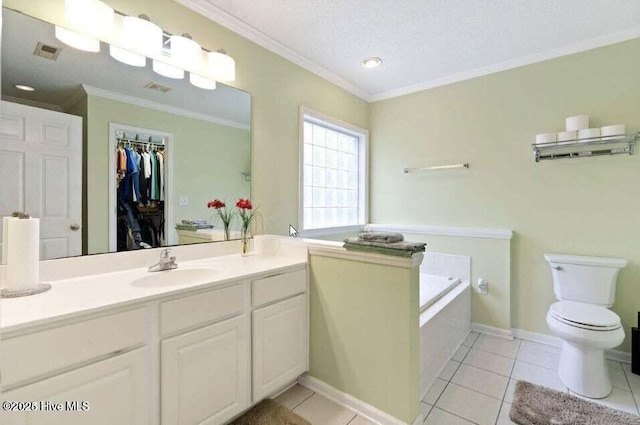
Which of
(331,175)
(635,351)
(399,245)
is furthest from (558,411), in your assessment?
(331,175)

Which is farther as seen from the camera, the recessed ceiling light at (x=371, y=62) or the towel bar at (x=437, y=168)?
the towel bar at (x=437, y=168)

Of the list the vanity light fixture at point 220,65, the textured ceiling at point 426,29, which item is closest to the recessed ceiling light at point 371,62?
the textured ceiling at point 426,29

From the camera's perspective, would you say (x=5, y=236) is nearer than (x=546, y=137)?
Yes

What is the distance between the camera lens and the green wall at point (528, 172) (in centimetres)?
218

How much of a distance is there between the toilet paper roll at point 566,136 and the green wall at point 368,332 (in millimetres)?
1836

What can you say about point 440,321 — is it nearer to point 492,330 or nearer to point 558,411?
point 558,411

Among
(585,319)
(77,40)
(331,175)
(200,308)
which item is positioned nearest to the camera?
(200,308)

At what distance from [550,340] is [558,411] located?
1018 mm

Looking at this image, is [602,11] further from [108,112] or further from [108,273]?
[108,273]

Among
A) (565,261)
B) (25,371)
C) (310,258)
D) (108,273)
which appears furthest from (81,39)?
(565,261)

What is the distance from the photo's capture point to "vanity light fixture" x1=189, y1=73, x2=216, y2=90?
185cm

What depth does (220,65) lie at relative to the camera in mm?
1907

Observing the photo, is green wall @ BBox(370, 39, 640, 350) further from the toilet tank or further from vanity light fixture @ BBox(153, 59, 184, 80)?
vanity light fixture @ BBox(153, 59, 184, 80)

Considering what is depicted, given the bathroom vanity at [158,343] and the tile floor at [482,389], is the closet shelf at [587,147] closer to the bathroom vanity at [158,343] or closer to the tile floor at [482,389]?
the tile floor at [482,389]
